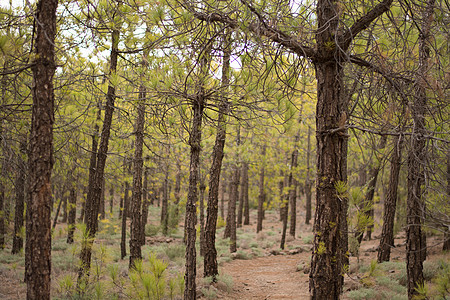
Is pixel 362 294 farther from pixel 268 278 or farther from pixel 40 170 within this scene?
pixel 40 170

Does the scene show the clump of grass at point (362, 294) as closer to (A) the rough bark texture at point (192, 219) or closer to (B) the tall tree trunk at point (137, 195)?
(A) the rough bark texture at point (192, 219)

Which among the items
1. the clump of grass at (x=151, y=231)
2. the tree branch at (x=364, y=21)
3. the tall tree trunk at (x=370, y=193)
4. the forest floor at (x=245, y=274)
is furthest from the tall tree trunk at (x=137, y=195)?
the clump of grass at (x=151, y=231)

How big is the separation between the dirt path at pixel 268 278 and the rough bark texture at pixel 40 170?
4.94 m

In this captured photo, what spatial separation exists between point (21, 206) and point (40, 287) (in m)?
8.31

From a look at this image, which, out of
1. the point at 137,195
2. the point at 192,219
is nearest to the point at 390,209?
the point at 192,219

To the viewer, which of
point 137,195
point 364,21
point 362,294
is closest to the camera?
point 364,21

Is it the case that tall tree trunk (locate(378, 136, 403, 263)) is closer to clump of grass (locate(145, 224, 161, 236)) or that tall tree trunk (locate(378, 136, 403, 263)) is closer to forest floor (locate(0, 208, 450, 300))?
forest floor (locate(0, 208, 450, 300))

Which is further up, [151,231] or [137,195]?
[137,195]

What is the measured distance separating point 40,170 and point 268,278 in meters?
7.94

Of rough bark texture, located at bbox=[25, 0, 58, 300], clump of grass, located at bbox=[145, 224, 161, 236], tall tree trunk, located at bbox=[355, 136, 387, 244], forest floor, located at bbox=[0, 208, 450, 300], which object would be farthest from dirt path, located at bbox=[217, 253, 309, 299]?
clump of grass, located at bbox=[145, 224, 161, 236]

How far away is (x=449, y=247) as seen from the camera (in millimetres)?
10773

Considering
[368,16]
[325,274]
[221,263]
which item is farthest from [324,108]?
[221,263]

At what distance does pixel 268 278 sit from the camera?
9414mm

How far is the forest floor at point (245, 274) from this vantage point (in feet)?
19.3
